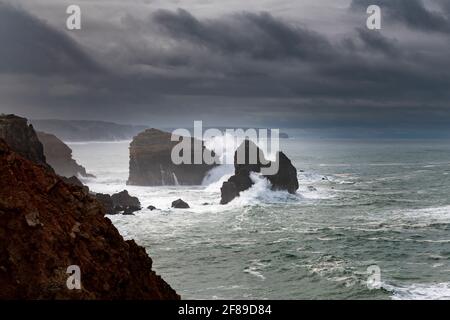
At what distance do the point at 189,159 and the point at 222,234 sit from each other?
59.0 metres

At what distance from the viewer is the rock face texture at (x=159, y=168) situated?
105 meters

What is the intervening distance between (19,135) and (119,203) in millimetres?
24992

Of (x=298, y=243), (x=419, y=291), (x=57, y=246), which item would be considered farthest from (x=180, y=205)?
(x=57, y=246)

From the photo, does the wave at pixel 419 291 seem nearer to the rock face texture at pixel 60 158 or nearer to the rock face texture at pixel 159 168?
the rock face texture at pixel 159 168

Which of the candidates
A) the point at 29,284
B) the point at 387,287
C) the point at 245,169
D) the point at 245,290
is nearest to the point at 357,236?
the point at 387,287

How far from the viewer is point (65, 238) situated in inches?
530

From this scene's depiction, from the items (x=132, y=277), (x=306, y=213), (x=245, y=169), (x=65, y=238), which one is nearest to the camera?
(x=65, y=238)

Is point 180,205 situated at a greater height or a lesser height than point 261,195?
lesser

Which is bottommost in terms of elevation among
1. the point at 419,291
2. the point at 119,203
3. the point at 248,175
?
the point at 419,291

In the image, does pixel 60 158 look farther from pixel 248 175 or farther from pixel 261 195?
pixel 261 195

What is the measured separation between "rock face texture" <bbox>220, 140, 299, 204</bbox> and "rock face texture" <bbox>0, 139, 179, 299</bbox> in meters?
60.8

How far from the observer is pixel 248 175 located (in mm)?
80688
